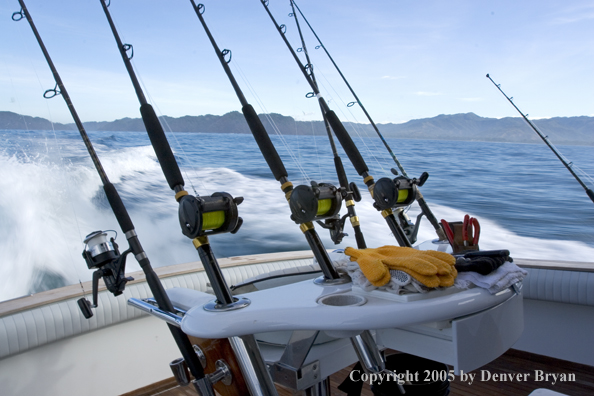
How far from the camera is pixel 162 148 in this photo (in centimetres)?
118

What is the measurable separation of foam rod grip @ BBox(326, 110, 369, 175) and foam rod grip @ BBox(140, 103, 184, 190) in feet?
2.27

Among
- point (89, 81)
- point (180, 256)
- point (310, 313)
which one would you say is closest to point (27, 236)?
point (180, 256)

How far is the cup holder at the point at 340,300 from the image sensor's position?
2.89 feet

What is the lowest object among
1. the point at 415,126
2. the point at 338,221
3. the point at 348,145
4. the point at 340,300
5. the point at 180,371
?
the point at 180,371

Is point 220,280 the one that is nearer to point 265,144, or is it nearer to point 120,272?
point 120,272

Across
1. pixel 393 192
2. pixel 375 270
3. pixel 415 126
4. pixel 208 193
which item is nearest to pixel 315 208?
pixel 375 270

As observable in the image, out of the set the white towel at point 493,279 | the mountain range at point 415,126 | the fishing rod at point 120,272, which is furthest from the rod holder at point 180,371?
the mountain range at point 415,126

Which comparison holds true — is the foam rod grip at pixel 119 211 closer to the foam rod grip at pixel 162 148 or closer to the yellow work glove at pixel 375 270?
the foam rod grip at pixel 162 148

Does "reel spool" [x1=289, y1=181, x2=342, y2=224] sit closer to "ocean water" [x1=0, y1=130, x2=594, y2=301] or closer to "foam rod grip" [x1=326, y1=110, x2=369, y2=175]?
"foam rod grip" [x1=326, y1=110, x2=369, y2=175]

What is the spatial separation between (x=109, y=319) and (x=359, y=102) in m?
1.68

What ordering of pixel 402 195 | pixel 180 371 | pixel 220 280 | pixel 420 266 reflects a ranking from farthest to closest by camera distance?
pixel 402 195, pixel 180 371, pixel 220 280, pixel 420 266

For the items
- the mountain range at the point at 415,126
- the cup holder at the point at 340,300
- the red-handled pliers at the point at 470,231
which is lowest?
the cup holder at the point at 340,300

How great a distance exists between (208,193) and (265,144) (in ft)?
11.9

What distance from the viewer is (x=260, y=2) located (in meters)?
2.18
